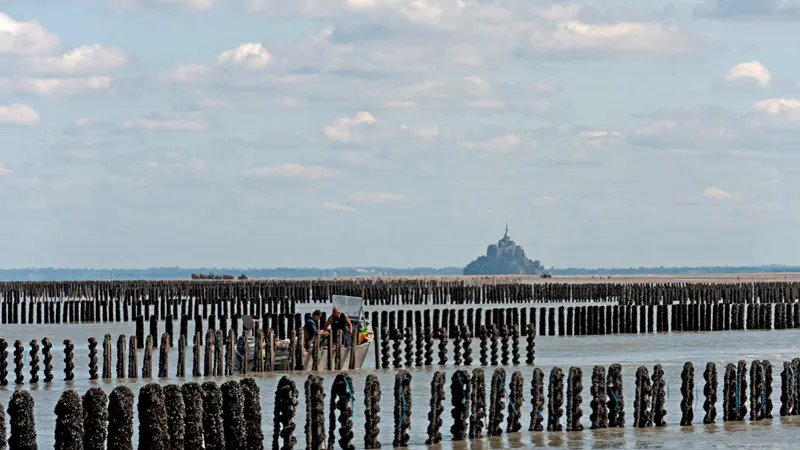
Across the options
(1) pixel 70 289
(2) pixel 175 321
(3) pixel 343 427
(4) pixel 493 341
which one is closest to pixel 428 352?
(4) pixel 493 341

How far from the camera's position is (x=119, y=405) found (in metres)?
16.0

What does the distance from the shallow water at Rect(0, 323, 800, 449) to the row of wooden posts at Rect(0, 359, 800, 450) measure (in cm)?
35

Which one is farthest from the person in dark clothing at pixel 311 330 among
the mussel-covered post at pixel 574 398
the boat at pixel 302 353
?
the mussel-covered post at pixel 574 398

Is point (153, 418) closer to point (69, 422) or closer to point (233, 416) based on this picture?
point (69, 422)

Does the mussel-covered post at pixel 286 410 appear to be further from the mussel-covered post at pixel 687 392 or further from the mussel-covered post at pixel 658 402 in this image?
the mussel-covered post at pixel 687 392

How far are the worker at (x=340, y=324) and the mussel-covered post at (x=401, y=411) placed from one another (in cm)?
1293

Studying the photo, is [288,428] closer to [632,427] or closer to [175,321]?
[632,427]

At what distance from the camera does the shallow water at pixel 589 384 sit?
22.4m

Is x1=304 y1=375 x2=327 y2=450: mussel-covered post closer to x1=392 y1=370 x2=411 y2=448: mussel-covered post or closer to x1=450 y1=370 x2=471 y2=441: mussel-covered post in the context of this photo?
x1=392 y1=370 x2=411 y2=448: mussel-covered post

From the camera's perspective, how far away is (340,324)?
3500 centimetres

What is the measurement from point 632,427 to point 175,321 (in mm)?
46740

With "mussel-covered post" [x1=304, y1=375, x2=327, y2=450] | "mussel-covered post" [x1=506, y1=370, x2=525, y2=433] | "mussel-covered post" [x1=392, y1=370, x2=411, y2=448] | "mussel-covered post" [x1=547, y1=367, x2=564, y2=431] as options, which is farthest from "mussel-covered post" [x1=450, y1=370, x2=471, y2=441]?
"mussel-covered post" [x1=304, y1=375, x2=327, y2=450]

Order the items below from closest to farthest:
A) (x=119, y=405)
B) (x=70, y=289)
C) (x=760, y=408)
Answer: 1. (x=119, y=405)
2. (x=760, y=408)
3. (x=70, y=289)

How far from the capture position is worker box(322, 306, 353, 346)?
34750 millimetres
